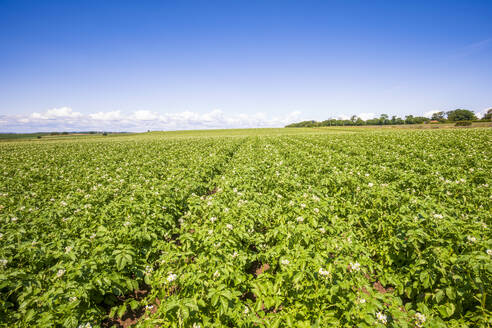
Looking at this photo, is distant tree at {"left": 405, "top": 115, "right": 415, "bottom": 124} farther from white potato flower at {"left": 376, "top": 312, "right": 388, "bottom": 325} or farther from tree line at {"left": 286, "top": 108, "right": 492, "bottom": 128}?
white potato flower at {"left": 376, "top": 312, "right": 388, "bottom": 325}

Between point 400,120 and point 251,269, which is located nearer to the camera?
point 251,269

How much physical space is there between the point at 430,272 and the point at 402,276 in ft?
2.03

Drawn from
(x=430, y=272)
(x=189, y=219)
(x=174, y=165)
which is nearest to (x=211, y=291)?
(x=189, y=219)

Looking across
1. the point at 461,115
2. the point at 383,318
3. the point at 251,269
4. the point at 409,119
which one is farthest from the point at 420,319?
the point at 461,115

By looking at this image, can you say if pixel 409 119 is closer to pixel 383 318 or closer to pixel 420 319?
pixel 420 319

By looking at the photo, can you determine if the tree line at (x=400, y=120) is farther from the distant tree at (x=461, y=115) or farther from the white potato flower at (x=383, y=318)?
the white potato flower at (x=383, y=318)

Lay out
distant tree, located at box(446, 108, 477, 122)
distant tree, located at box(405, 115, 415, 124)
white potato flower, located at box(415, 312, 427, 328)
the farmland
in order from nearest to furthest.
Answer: white potato flower, located at box(415, 312, 427, 328) → the farmland → distant tree, located at box(446, 108, 477, 122) → distant tree, located at box(405, 115, 415, 124)

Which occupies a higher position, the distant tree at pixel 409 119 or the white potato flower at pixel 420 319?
the distant tree at pixel 409 119

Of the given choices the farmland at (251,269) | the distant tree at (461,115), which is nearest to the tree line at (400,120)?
the distant tree at (461,115)

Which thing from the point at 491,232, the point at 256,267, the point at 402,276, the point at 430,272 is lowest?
the point at 256,267

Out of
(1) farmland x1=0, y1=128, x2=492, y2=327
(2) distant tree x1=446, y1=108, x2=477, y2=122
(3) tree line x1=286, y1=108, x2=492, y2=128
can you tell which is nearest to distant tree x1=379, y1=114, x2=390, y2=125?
(3) tree line x1=286, y1=108, x2=492, y2=128

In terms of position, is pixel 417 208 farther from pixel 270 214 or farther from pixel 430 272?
pixel 270 214

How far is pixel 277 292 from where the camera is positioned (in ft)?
10.7

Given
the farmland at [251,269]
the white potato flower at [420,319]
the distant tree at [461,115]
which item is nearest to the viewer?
the white potato flower at [420,319]
